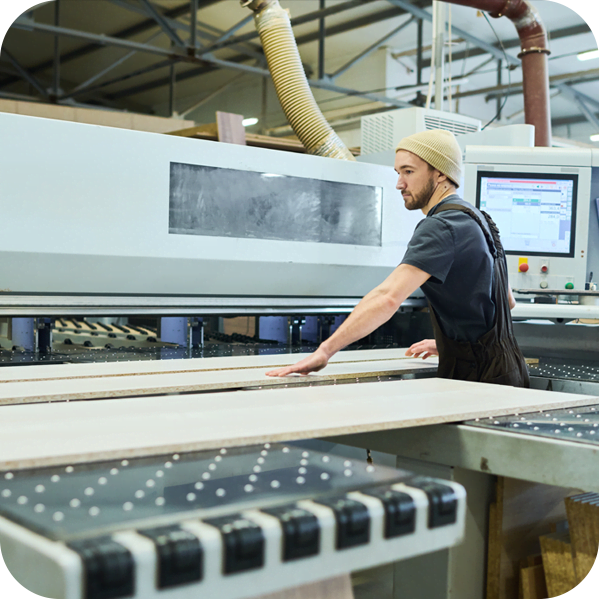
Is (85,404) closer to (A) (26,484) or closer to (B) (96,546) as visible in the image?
(A) (26,484)

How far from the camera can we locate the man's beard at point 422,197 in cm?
192

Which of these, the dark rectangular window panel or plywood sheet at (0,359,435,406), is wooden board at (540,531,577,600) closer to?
plywood sheet at (0,359,435,406)

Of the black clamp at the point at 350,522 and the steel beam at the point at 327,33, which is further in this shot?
the steel beam at the point at 327,33

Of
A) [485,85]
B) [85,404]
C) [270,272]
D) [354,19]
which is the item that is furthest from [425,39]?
[85,404]

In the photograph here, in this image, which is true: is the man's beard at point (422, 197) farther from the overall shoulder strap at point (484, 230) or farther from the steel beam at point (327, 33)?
the steel beam at point (327, 33)

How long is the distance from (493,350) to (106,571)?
142 cm

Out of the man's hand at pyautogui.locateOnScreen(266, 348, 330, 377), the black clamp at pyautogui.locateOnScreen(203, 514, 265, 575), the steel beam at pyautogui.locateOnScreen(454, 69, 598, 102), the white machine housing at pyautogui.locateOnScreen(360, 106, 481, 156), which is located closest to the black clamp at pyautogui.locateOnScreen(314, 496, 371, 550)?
the black clamp at pyautogui.locateOnScreen(203, 514, 265, 575)

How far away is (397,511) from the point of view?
807mm

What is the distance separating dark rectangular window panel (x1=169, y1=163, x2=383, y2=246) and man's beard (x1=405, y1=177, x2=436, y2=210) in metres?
0.58

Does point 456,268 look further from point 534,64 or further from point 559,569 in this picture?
point 534,64

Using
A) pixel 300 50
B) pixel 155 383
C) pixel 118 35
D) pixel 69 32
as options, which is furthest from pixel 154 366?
pixel 118 35

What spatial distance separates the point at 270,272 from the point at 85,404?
1221 mm

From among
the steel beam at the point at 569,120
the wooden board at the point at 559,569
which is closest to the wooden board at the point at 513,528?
the wooden board at the point at 559,569

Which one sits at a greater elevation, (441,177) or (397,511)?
(441,177)
